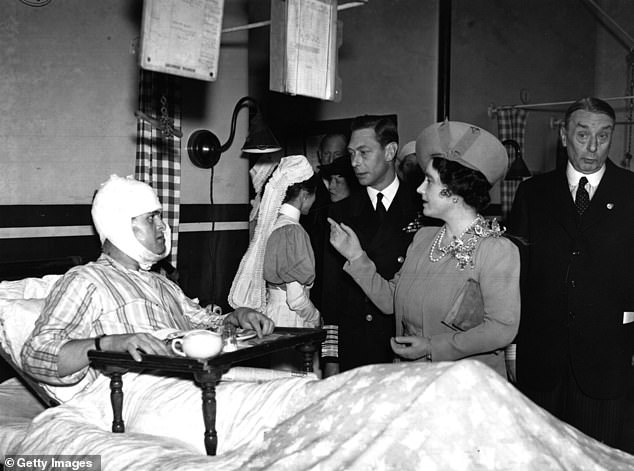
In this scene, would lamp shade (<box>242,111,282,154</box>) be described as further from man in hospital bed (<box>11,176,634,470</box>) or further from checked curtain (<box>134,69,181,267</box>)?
man in hospital bed (<box>11,176,634,470</box>)

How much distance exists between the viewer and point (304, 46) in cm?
347

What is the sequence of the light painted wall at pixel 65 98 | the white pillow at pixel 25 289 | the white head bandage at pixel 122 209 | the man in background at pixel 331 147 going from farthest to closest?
the man in background at pixel 331 147, the light painted wall at pixel 65 98, the white pillow at pixel 25 289, the white head bandage at pixel 122 209

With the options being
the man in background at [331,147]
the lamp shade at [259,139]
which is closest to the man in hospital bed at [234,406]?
the lamp shade at [259,139]

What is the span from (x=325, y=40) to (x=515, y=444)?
7.58 ft

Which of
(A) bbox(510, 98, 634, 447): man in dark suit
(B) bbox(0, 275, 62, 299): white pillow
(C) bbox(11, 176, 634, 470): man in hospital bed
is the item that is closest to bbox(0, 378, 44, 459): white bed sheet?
(C) bbox(11, 176, 634, 470): man in hospital bed

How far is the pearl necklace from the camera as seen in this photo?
2.78 metres

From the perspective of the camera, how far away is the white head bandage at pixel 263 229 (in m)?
4.37

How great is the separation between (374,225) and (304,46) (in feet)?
3.14

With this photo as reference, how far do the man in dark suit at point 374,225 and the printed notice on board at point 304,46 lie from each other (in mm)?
313

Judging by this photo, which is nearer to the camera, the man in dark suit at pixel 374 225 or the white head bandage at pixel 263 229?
the man in dark suit at pixel 374 225

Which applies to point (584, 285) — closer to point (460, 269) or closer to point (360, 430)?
point (460, 269)

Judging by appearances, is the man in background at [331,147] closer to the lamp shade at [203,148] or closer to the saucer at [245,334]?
the lamp shade at [203,148]

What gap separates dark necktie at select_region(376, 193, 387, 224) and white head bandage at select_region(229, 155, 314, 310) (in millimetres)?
924

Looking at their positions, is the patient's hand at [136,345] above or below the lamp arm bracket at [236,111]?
below
